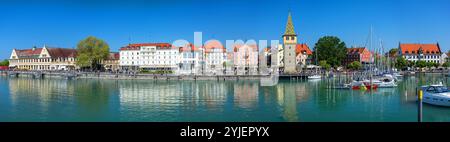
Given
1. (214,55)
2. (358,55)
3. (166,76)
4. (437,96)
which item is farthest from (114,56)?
(437,96)

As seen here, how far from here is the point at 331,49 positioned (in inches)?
2943

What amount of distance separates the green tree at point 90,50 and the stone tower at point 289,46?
3360cm

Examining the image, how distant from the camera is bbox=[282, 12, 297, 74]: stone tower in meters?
67.1

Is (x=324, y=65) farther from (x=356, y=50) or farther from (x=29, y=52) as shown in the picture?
(x=29, y=52)

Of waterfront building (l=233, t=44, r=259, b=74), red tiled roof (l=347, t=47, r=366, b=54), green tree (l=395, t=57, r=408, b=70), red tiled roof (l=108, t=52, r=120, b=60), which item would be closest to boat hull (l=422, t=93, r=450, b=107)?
waterfront building (l=233, t=44, r=259, b=74)

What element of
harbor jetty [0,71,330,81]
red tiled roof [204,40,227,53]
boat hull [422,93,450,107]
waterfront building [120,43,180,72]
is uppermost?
red tiled roof [204,40,227,53]

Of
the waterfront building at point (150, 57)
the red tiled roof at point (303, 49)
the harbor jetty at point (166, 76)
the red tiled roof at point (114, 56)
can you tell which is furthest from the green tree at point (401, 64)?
the red tiled roof at point (114, 56)

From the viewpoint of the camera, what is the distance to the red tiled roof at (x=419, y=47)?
90938 mm

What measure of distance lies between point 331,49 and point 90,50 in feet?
151

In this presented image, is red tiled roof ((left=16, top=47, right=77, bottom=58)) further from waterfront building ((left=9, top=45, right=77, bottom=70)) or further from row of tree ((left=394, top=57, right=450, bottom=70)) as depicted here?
row of tree ((left=394, top=57, right=450, bottom=70))

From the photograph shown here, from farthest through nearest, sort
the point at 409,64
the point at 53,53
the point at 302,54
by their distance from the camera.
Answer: the point at 53,53 < the point at 302,54 < the point at 409,64

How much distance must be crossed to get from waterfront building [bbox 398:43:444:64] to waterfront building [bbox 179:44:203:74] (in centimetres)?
5169

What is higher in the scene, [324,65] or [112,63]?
[112,63]
